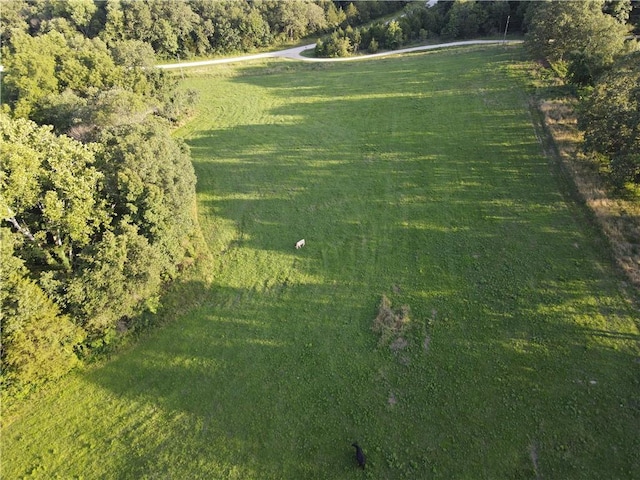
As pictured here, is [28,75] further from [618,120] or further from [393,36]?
[618,120]

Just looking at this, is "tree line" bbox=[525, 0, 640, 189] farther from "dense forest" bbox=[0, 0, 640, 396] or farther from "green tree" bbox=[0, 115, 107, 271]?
"green tree" bbox=[0, 115, 107, 271]

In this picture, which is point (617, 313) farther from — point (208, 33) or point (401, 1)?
point (401, 1)

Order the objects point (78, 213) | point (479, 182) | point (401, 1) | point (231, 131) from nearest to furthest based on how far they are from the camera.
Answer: point (78, 213)
point (479, 182)
point (231, 131)
point (401, 1)

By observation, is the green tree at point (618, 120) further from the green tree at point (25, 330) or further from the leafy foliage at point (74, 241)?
the green tree at point (25, 330)

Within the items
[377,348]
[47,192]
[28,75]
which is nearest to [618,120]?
[377,348]

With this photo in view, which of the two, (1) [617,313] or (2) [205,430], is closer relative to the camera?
(2) [205,430]

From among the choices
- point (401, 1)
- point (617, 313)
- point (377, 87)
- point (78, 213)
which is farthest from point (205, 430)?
point (401, 1)

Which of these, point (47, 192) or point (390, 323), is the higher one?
point (47, 192)
